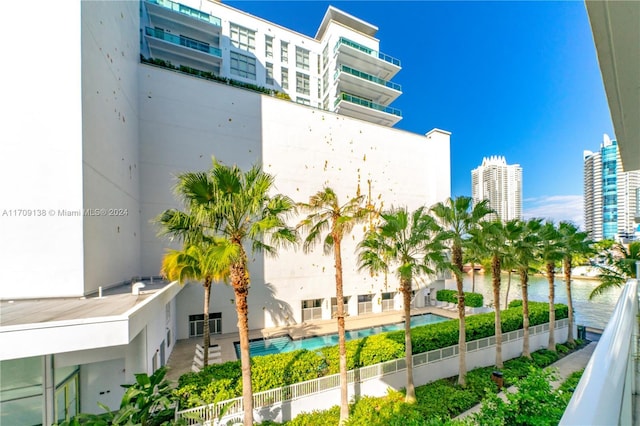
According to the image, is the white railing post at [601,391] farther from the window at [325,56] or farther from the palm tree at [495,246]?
the window at [325,56]

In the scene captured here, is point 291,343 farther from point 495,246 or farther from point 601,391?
point 601,391

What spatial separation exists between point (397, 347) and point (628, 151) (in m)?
9.43

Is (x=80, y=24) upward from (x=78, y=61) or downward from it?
upward

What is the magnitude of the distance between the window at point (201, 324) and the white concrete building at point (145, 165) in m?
0.10

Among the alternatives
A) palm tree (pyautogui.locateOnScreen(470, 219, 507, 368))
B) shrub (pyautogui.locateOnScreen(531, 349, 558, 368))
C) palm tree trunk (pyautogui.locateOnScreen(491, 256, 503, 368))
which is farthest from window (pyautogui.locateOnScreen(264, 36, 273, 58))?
shrub (pyautogui.locateOnScreen(531, 349, 558, 368))

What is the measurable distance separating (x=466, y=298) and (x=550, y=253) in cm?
702

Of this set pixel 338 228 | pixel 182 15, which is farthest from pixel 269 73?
pixel 338 228

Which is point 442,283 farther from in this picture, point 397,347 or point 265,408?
point 265,408

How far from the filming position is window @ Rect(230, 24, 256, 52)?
71.2 feet

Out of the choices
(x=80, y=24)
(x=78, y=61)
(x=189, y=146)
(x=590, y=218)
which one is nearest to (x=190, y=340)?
(x=189, y=146)

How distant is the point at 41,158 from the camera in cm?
648

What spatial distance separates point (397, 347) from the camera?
10133 millimetres

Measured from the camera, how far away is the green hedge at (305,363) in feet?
23.5

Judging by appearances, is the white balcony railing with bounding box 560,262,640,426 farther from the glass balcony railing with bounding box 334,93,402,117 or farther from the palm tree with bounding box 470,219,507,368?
the glass balcony railing with bounding box 334,93,402,117
